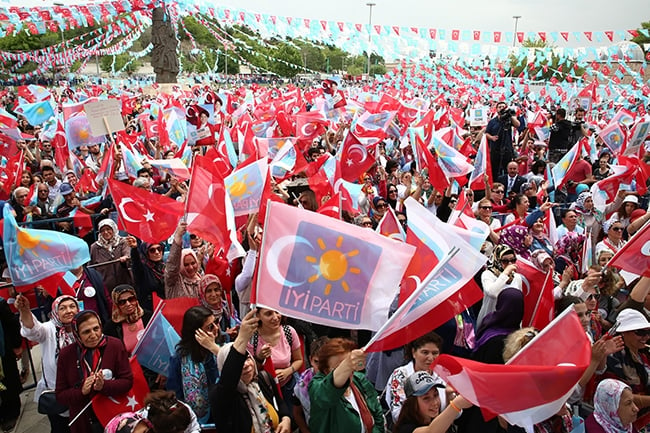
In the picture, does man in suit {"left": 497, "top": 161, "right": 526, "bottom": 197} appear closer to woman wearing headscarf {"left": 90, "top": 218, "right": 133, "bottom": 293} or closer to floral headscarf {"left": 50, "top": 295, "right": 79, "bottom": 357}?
woman wearing headscarf {"left": 90, "top": 218, "right": 133, "bottom": 293}

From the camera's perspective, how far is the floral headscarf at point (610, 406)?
337cm

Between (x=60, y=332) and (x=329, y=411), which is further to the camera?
(x=60, y=332)

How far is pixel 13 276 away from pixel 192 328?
66.2 inches

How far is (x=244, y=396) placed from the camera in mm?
3084

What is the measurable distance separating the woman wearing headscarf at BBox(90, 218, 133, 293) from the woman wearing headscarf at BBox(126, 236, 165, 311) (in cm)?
9

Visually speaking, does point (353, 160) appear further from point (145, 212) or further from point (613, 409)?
point (613, 409)

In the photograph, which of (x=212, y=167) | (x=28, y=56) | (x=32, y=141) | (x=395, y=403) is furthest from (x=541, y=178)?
(x=28, y=56)

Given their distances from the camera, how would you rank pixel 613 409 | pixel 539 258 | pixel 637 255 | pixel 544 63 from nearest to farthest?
pixel 613 409 < pixel 637 255 < pixel 539 258 < pixel 544 63

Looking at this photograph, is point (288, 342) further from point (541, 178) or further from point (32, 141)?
point (32, 141)

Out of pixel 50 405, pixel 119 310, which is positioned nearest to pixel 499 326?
pixel 119 310

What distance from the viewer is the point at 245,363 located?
3064 millimetres

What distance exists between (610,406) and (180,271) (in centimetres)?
346

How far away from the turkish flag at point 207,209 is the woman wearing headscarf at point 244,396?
1.74 meters

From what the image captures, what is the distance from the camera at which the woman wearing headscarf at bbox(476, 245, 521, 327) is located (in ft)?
14.6
